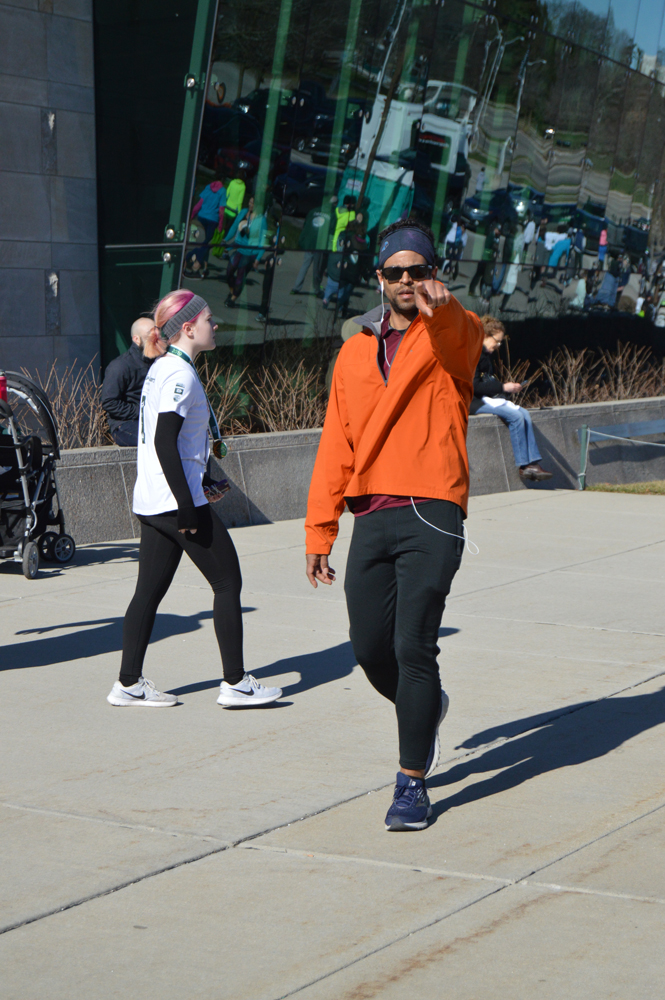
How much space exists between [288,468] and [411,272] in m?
8.01

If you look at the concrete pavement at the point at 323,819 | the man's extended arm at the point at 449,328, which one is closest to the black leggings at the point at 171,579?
the concrete pavement at the point at 323,819

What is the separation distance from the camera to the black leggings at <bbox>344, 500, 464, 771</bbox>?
4250 millimetres

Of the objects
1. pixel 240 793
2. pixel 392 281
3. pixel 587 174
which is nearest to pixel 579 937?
pixel 240 793

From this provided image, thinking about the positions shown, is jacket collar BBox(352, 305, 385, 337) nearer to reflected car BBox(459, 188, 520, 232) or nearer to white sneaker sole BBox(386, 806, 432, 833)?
white sneaker sole BBox(386, 806, 432, 833)

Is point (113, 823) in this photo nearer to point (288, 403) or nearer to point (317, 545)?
point (317, 545)

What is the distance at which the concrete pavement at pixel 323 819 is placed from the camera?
3309 millimetres

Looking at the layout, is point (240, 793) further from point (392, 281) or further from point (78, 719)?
point (392, 281)

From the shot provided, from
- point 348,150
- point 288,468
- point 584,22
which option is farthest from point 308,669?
point 584,22

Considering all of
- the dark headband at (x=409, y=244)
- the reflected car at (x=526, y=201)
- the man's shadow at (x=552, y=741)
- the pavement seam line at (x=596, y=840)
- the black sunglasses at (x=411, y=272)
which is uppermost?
the reflected car at (x=526, y=201)

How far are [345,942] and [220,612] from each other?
2563 mm

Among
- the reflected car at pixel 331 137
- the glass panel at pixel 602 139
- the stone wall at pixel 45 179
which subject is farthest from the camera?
the glass panel at pixel 602 139

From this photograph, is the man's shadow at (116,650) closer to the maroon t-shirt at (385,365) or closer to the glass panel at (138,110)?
the maroon t-shirt at (385,365)

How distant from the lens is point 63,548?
30.7 feet

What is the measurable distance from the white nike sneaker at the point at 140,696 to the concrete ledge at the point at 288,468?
3.63 metres
